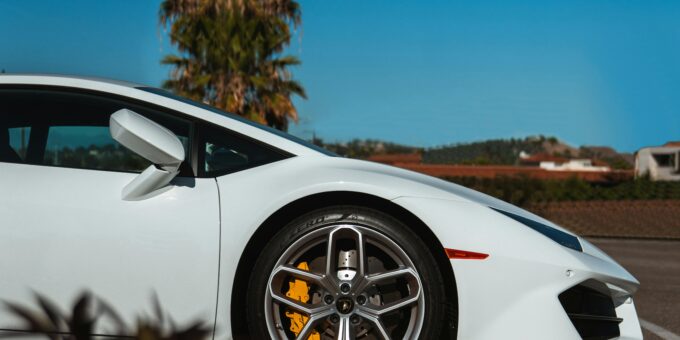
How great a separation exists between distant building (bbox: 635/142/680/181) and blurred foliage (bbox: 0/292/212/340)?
53.8m

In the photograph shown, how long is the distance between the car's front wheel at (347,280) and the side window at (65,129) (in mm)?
635

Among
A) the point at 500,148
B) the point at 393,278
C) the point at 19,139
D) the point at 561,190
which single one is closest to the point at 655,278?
the point at 393,278

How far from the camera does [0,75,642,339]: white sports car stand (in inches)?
110

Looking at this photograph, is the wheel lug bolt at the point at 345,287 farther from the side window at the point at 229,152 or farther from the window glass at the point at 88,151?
the window glass at the point at 88,151

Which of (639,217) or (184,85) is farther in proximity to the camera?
(184,85)

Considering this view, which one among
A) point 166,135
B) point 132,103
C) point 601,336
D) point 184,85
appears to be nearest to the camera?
point 166,135

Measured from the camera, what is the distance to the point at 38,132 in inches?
129

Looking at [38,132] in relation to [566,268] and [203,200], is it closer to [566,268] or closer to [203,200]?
[203,200]

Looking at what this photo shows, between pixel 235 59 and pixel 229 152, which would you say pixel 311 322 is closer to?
pixel 229 152

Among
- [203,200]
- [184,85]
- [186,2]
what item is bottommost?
[203,200]

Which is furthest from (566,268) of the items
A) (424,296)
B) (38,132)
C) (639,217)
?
(639,217)

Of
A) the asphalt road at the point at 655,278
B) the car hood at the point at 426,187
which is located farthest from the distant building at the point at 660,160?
the car hood at the point at 426,187

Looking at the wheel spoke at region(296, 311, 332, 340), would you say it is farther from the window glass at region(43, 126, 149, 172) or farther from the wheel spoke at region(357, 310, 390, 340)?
the window glass at region(43, 126, 149, 172)

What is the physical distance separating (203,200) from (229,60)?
77.7ft
